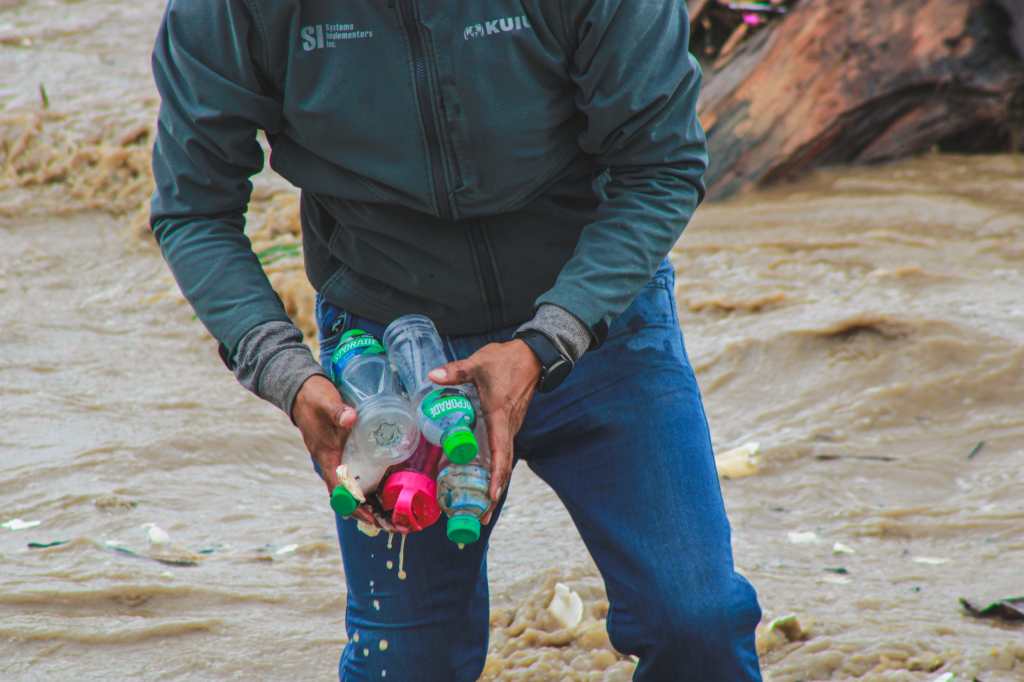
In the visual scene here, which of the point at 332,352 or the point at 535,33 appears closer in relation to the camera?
the point at 535,33

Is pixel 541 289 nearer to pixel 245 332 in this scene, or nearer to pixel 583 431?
pixel 583 431

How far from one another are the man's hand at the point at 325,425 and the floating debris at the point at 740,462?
2606 millimetres

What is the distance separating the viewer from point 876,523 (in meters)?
4.18

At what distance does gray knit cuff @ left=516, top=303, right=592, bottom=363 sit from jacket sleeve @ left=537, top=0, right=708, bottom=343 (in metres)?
0.01

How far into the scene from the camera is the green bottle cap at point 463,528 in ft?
6.97

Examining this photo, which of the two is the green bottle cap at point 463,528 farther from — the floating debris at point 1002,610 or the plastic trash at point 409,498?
the floating debris at point 1002,610

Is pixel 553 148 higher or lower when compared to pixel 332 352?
higher

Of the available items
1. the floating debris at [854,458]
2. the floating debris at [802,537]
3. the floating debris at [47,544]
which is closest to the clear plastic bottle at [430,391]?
the floating debris at [802,537]

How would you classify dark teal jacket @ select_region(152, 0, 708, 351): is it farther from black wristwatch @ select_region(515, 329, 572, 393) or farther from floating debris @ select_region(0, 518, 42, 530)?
floating debris @ select_region(0, 518, 42, 530)

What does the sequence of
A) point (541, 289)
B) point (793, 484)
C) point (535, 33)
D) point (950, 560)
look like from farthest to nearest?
point (793, 484) → point (950, 560) → point (541, 289) → point (535, 33)

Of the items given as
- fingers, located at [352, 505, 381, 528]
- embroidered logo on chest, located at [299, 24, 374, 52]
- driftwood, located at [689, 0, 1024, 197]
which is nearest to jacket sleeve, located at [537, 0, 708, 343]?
embroidered logo on chest, located at [299, 24, 374, 52]

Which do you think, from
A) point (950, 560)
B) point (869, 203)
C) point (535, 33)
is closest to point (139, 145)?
A: point (869, 203)

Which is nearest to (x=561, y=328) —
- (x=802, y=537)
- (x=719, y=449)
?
(x=802, y=537)

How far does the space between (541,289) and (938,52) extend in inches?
207
